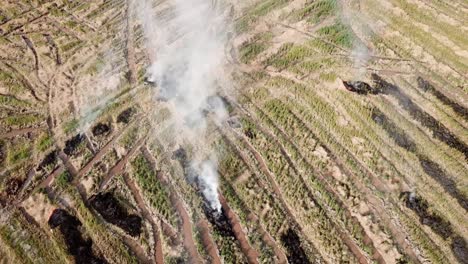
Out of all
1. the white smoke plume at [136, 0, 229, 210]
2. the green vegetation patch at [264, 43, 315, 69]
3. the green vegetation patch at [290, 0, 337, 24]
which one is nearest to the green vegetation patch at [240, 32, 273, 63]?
the green vegetation patch at [264, 43, 315, 69]

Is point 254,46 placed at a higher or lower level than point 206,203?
higher

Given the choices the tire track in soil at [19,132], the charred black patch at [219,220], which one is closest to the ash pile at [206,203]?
the charred black patch at [219,220]

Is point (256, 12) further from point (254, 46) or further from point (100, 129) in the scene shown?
point (100, 129)

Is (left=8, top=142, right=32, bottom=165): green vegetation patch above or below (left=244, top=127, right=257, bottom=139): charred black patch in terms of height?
above

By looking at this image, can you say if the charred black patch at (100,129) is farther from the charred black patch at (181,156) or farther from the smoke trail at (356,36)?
the smoke trail at (356,36)

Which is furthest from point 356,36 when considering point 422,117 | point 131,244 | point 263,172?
point 131,244

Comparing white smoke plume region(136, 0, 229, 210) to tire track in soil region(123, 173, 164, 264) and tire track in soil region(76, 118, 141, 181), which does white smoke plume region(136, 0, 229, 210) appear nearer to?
tire track in soil region(76, 118, 141, 181)
